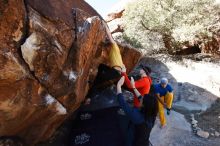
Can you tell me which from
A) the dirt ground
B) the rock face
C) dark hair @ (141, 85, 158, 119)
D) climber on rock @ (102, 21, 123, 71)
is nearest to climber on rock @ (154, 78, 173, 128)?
climber on rock @ (102, 21, 123, 71)

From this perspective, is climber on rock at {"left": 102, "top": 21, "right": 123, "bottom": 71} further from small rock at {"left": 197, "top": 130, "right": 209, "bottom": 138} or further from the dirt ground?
the dirt ground

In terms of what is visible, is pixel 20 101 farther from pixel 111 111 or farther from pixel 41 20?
pixel 111 111

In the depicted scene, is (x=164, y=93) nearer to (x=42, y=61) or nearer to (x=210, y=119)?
(x=210, y=119)

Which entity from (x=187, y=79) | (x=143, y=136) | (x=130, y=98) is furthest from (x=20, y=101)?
(x=187, y=79)

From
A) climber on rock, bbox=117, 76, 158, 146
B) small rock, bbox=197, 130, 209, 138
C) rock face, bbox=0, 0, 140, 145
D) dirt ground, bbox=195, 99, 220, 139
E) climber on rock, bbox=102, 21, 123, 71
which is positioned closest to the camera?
rock face, bbox=0, 0, 140, 145

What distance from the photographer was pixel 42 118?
22.1 feet

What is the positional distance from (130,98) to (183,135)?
192 cm

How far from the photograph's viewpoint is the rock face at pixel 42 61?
5312 millimetres

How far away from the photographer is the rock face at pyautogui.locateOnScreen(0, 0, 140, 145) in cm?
531

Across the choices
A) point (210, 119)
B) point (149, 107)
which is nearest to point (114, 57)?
point (149, 107)

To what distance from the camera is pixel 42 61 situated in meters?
5.93

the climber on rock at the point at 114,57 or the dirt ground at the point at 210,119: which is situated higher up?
the climber on rock at the point at 114,57

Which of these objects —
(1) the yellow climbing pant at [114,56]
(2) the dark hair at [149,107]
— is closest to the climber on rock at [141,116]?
(2) the dark hair at [149,107]

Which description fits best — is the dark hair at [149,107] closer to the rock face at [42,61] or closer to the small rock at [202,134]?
the rock face at [42,61]
